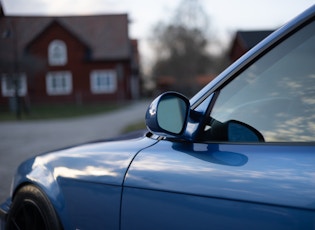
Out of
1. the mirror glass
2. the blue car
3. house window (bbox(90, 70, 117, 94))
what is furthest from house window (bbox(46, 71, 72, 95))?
the mirror glass

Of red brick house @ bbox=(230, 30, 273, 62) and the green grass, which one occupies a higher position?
red brick house @ bbox=(230, 30, 273, 62)

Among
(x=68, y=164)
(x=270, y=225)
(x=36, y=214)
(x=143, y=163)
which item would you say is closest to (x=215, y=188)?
(x=270, y=225)

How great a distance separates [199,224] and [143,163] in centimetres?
Answer: 48

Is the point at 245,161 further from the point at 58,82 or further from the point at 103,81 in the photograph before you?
the point at 58,82

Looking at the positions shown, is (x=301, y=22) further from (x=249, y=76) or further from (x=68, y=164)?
(x=68, y=164)

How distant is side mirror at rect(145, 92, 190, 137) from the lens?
187cm

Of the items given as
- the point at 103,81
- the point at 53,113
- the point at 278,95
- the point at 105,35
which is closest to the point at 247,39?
the point at 278,95

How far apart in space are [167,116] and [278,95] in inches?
22.2

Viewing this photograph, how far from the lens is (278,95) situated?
73.3 inches

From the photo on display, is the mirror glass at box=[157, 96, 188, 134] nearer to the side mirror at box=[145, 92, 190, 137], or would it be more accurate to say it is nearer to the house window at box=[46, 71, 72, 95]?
the side mirror at box=[145, 92, 190, 137]

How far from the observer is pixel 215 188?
1613 mm

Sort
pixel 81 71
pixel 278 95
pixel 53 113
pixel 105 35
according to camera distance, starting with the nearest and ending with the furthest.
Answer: pixel 278 95, pixel 53 113, pixel 105 35, pixel 81 71

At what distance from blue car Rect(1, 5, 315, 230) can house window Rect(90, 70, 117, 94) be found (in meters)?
32.7

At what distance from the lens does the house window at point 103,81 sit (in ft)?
113
